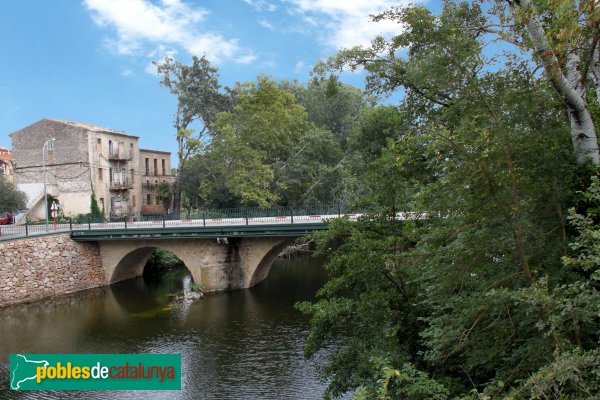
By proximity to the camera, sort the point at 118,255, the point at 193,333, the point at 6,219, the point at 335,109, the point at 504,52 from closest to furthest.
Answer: the point at 504,52
the point at 193,333
the point at 118,255
the point at 6,219
the point at 335,109

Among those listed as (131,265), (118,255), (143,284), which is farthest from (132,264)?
(118,255)

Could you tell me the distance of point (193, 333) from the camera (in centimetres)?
1889

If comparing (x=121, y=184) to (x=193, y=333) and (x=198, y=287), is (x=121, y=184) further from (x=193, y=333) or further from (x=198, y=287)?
(x=193, y=333)

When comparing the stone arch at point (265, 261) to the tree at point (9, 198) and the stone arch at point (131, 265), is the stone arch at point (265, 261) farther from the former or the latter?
the tree at point (9, 198)

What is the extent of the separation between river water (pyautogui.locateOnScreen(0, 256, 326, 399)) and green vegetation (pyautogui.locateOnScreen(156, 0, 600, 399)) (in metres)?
4.82

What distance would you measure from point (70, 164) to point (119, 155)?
3985 mm

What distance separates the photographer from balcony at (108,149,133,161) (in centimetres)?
4166

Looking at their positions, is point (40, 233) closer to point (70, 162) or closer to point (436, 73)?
point (70, 162)

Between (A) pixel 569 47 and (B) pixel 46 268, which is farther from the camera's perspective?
(B) pixel 46 268

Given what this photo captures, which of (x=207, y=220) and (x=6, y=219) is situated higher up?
(x=6, y=219)

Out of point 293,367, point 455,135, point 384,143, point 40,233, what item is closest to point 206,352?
point 293,367

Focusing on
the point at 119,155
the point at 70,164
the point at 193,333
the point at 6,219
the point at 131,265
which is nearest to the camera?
the point at 193,333

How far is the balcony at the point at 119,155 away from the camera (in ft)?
137

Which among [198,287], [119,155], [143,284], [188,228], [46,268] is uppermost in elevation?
[119,155]
